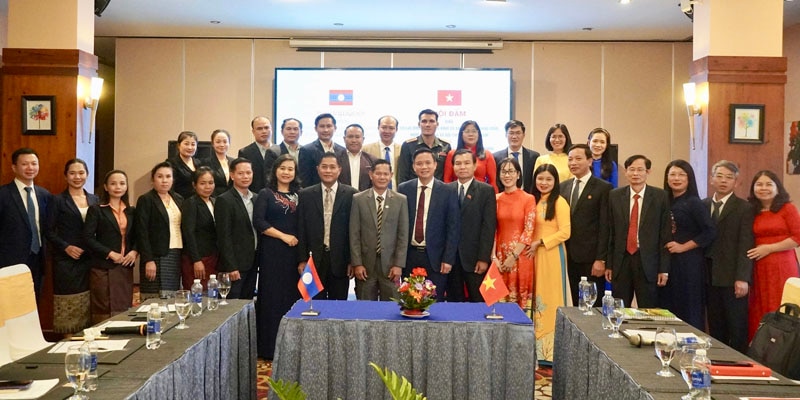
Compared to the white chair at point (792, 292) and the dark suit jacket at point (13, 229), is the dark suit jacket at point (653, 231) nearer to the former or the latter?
the white chair at point (792, 292)

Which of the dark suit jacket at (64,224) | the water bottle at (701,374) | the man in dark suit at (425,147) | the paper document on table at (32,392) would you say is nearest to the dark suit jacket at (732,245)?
A: the man in dark suit at (425,147)

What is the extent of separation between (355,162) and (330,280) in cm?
129

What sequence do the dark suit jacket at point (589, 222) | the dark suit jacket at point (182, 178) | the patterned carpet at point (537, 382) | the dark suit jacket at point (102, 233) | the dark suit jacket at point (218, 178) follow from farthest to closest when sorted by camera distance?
the dark suit jacket at point (182, 178), the dark suit jacket at point (218, 178), the dark suit jacket at point (589, 222), the dark suit jacket at point (102, 233), the patterned carpet at point (537, 382)

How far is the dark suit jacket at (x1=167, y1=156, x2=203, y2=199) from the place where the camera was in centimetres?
643

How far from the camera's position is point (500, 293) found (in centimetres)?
402

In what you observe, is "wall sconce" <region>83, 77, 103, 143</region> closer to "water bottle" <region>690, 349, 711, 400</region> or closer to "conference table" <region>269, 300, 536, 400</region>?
"conference table" <region>269, 300, 536, 400</region>

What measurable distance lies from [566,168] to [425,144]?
1244mm

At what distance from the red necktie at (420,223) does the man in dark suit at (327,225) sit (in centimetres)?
50

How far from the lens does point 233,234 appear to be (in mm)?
5699

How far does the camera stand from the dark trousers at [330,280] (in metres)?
5.71

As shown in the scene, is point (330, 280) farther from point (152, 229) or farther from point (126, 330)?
point (126, 330)

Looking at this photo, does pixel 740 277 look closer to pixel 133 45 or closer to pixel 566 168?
pixel 566 168

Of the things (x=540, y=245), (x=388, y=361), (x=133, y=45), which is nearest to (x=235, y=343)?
(x=388, y=361)

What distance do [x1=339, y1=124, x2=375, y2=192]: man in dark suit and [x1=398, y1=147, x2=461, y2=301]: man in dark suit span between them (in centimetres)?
99
